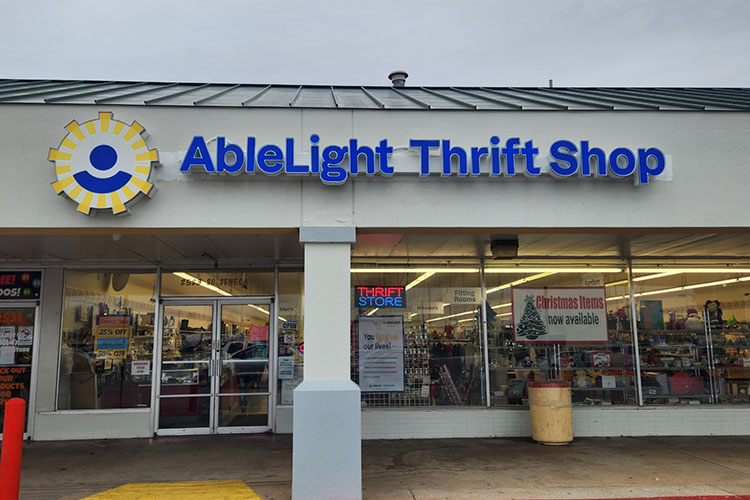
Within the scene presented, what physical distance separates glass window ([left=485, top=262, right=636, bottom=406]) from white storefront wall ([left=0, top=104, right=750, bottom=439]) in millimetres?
3678

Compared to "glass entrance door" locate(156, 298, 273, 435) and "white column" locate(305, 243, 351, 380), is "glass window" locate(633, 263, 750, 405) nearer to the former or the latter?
"white column" locate(305, 243, 351, 380)

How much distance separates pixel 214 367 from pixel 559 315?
20.7 ft

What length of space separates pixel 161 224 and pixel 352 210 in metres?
2.22

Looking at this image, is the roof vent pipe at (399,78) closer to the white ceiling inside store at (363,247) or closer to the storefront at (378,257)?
the storefront at (378,257)

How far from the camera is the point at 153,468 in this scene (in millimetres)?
8117

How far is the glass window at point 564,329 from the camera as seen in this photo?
1067 cm

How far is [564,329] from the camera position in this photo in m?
10.9

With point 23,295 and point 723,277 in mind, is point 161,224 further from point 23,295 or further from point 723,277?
point 723,277

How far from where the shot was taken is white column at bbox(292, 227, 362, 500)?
6.46 m

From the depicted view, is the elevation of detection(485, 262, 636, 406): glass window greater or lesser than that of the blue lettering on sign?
lesser

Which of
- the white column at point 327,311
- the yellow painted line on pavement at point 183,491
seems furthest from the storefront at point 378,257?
the yellow painted line on pavement at point 183,491

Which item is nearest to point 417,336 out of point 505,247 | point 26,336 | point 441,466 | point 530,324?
point 530,324

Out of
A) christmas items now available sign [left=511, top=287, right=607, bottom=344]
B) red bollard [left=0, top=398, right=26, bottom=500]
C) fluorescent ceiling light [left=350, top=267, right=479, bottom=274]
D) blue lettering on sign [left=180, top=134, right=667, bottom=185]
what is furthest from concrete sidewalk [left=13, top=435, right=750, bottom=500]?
blue lettering on sign [left=180, top=134, right=667, bottom=185]

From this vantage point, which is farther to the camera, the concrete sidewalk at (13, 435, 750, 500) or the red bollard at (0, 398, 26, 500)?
the concrete sidewalk at (13, 435, 750, 500)
